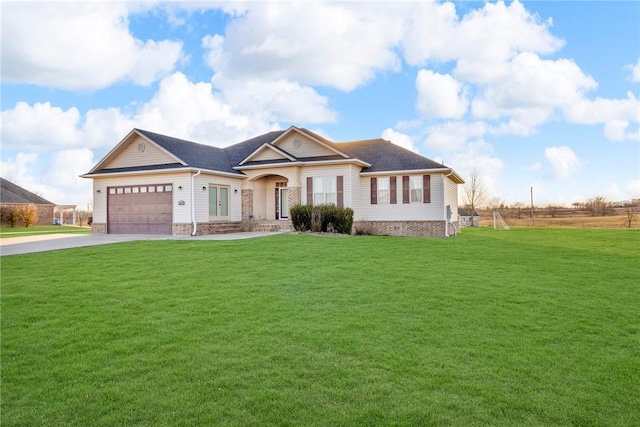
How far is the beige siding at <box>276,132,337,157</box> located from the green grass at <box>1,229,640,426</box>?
1238 cm

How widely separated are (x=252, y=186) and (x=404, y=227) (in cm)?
813

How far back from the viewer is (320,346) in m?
4.89

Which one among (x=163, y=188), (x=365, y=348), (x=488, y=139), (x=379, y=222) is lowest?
(x=365, y=348)

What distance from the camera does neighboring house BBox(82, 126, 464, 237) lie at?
19.9 metres

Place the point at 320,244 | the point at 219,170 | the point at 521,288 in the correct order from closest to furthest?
the point at 521,288, the point at 320,244, the point at 219,170

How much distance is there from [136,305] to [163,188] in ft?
47.1

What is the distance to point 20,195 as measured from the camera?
134ft

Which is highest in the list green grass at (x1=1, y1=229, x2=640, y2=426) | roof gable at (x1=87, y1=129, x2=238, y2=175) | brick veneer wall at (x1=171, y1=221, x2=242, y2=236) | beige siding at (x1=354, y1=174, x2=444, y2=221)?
roof gable at (x1=87, y1=129, x2=238, y2=175)

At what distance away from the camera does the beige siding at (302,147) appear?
21312 mm

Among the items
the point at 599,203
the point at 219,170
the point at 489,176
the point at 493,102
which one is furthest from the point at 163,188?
the point at 599,203

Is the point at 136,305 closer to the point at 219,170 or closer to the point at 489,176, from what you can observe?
the point at 219,170

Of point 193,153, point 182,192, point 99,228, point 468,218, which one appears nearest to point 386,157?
point 193,153

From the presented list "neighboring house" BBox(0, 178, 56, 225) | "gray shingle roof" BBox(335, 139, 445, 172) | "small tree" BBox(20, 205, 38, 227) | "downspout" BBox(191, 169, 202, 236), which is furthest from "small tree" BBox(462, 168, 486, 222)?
"neighboring house" BBox(0, 178, 56, 225)

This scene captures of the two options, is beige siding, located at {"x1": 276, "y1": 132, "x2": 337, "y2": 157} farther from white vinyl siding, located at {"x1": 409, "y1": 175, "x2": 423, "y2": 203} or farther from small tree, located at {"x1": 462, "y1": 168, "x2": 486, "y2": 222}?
small tree, located at {"x1": 462, "y1": 168, "x2": 486, "y2": 222}
